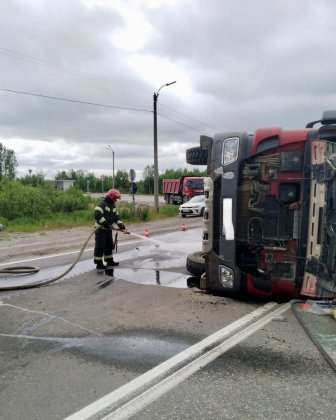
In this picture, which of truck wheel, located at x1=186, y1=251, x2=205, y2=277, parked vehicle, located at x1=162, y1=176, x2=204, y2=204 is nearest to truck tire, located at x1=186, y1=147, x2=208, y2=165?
truck wheel, located at x1=186, y1=251, x2=205, y2=277

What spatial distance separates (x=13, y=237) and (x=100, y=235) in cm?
732

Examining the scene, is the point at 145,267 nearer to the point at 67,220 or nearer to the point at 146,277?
the point at 146,277

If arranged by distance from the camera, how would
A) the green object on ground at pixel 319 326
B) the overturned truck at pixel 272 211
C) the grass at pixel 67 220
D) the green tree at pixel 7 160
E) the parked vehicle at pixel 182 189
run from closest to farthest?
the green object on ground at pixel 319 326
the overturned truck at pixel 272 211
the grass at pixel 67 220
the parked vehicle at pixel 182 189
the green tree at pixel 7 160

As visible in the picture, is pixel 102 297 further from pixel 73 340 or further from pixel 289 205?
pixel 289 205

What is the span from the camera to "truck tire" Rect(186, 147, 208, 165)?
236 inches

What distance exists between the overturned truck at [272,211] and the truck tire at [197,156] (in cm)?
57

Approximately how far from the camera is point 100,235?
26.5 ft

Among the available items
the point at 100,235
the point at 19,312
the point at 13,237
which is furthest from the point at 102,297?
the point at 13,237

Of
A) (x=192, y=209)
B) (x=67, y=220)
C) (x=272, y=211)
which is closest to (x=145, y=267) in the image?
(x=272, y=211)

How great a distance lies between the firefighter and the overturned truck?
320 centimetres

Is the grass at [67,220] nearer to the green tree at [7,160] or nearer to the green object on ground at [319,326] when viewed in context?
the green object on ground at [319,326]

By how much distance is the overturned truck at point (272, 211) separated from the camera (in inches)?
187

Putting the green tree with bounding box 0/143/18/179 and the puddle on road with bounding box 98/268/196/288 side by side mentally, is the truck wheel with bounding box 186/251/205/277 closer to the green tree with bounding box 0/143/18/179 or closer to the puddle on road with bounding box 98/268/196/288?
the puddle on road with bounding box 98/268/196/288

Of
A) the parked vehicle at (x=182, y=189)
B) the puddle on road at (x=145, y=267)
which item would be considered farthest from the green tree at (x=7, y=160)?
the puddle on road at (x=145, y=267)
